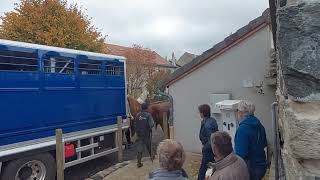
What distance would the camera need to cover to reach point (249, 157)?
482 cm

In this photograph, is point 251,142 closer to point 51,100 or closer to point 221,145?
point 221,145

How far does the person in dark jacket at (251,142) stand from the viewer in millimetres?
4738

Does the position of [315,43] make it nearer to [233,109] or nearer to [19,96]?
[233,109]

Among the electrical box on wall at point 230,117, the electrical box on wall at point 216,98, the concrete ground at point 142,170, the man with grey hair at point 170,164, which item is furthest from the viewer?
the electrical box on wall at point 216,98

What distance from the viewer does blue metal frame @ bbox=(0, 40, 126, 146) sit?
23.9ft

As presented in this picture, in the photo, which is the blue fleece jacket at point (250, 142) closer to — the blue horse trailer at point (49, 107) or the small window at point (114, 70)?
the blue horse trailer at point (49, 107)

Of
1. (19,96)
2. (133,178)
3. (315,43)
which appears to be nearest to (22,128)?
(19,96)

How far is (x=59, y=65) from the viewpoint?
8750mm

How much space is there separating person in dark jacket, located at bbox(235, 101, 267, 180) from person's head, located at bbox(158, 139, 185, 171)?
1792 millimetres

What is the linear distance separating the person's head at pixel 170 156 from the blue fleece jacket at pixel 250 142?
1788mm

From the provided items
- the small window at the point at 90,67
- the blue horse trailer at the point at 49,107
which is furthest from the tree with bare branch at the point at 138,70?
the blue horse trailer at the point at 49,107

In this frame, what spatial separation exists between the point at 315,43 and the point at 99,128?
9.49 metres

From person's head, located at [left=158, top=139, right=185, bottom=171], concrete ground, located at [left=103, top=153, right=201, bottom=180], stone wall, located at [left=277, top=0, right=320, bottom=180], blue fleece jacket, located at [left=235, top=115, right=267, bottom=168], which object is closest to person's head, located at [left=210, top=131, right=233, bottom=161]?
person's head, located at [left=158, top=139, right=185, bottom=171]

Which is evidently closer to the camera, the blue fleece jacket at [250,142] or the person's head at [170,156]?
the person's head at [170,156]
